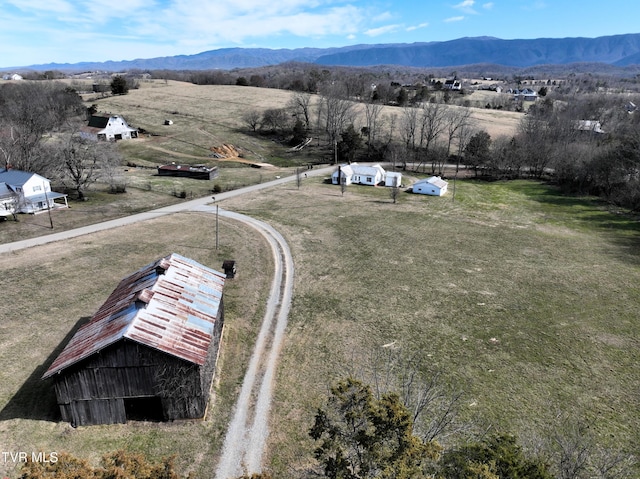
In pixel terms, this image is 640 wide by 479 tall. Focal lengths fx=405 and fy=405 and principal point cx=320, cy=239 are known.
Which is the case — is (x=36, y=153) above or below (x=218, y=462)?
above

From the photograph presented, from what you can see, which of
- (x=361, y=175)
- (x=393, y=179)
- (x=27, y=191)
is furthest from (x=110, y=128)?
(x=393, y=179)

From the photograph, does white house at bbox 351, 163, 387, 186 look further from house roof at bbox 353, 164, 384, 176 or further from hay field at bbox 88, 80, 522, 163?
hay field at bbox 88, 80, 522, 163

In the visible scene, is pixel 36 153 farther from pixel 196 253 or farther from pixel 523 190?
pixel 523 190

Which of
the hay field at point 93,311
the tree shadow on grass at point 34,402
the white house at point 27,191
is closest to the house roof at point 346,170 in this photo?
the hay field at point 93,311

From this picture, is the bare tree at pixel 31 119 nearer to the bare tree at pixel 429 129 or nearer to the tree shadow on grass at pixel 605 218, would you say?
the bare tree at pixel 429 129

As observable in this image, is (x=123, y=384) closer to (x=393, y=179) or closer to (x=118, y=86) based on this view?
(x=393, y=179)

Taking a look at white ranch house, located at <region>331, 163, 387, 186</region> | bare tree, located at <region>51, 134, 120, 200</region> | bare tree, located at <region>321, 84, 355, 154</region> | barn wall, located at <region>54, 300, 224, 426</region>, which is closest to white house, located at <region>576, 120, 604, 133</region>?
bare tree, located at <region>321, 84, 355, 154</region>

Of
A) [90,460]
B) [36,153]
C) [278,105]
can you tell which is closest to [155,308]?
[90,460]
